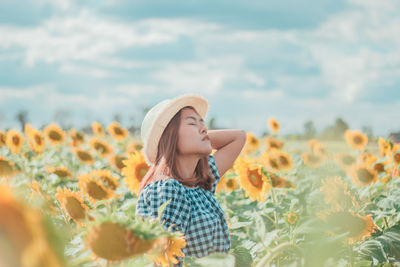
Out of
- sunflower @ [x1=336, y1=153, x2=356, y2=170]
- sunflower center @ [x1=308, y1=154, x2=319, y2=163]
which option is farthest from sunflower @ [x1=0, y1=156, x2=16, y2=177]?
sunflower @ [x1=336, y1=153, x2=356, y2=170]

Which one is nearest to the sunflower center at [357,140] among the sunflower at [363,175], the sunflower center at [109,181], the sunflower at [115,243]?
the sunflower at [363,175]

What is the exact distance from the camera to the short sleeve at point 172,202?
1.98m

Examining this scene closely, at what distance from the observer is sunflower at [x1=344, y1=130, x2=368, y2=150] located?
6.41 m

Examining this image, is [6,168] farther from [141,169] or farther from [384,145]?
[384,145]

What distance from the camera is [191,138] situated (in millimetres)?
2227

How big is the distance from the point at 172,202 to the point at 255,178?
1.31 metres

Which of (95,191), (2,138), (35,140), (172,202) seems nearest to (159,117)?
(172,202)

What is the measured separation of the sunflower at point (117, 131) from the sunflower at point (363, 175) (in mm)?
3726

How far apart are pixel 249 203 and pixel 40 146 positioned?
323 cm

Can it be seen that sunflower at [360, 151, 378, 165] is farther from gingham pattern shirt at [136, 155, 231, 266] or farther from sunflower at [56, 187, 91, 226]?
sunflower at [56, 187, 91, 226]

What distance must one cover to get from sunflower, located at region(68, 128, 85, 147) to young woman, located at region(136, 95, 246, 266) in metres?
4.54

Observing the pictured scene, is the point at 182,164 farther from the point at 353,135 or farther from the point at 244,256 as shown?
Answer: the point at 353,135

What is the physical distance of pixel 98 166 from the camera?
5.25 m

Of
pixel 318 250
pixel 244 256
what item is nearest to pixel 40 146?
pixel 244 256
